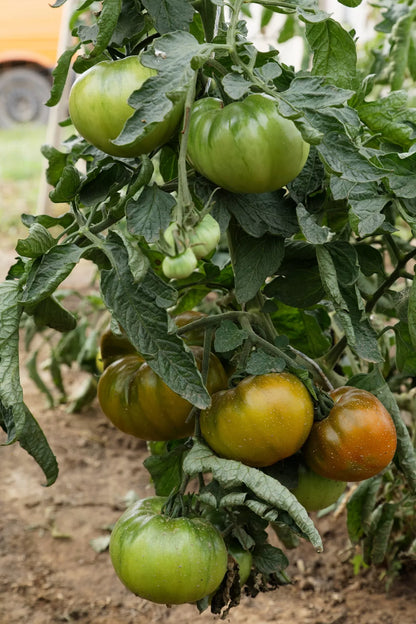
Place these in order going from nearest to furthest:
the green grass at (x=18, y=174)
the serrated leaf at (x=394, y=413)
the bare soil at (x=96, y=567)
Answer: the serrated leaf at (x=394, y=413) → the bare soil at (x=96, y=567) → the green grass at (x=18, y=174)

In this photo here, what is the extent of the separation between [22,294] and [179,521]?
34 cm

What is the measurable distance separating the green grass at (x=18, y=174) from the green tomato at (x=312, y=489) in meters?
4.01

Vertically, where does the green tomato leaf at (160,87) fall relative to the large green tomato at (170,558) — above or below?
above

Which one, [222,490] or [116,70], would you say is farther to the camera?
[222,490]

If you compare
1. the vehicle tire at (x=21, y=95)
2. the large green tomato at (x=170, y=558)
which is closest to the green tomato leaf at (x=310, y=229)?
the large green tomato at (x=170, y=558)

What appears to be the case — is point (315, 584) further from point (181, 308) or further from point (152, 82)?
point (152, 82)

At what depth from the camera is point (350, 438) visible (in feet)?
2.96

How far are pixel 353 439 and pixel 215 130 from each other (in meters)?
0.41

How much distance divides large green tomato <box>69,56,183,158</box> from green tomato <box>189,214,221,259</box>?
125 mm

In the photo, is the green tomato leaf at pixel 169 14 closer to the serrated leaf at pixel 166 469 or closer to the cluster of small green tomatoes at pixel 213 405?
the cluster of small green tomatoes at pixel 213 405

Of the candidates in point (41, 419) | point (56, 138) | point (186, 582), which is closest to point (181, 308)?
point (186, 582)

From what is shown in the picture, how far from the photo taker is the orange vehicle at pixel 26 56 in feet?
19.4

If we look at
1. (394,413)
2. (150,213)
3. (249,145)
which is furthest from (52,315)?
(394,413)

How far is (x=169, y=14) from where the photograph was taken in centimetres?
83
